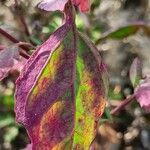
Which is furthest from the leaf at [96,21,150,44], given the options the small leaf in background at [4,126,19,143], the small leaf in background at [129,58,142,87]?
the small leaf in background at [4,126,19,143]

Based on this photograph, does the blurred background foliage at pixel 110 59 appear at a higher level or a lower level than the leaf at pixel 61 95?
lower

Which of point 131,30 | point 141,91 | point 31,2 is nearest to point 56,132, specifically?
point 141,91

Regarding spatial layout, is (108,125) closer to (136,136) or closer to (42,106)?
(136,136)

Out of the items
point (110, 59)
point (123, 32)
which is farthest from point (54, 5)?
point (110, 59)

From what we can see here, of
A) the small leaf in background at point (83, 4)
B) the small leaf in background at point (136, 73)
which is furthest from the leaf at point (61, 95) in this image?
the small leaf in background at point (136, 73)

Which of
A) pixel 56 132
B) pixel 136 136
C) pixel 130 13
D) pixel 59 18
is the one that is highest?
pixel 56 132

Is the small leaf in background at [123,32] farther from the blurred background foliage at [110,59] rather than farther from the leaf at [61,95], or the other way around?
the leaf at [61,95]
